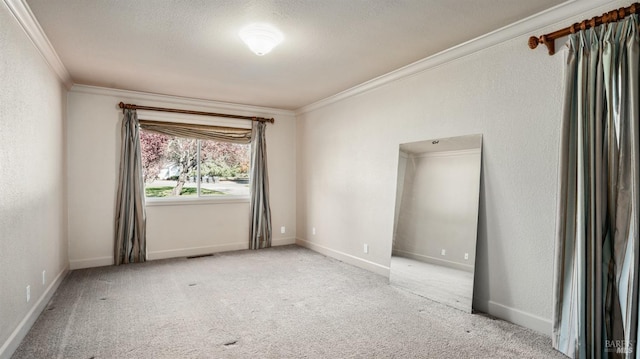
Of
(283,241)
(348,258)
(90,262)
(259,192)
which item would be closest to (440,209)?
(348,258)

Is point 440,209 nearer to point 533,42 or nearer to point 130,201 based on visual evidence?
point 533,42

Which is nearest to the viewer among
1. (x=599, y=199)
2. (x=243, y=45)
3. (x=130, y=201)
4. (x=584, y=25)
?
(x=599, y=199)

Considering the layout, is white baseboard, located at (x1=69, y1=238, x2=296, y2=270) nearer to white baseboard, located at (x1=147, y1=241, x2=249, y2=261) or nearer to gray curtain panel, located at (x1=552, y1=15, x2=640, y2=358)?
white baseboard, located at (x1=147, y1=241, x2=249, y2=261)

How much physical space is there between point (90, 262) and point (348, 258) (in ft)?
11.6

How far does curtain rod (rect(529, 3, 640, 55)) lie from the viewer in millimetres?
2232

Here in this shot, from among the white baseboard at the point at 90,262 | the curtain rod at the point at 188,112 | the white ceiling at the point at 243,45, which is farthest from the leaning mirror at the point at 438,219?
the white baseboard at the point at 90,262

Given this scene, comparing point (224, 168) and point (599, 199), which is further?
point (224, 168)

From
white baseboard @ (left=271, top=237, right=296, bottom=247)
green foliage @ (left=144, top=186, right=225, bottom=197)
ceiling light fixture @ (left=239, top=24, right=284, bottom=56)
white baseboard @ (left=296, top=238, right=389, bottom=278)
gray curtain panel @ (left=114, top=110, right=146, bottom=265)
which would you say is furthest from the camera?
white baseboard @ (left=271, top=237, right=296, bottom=247)

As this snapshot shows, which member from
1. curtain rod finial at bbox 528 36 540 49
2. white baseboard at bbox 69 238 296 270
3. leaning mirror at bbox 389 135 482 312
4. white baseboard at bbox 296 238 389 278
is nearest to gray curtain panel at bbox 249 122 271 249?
white baseboard at bbox 69 238 296 270

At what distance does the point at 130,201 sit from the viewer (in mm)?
4945

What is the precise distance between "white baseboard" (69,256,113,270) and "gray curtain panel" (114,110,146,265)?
0.12m

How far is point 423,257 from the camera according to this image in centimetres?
379

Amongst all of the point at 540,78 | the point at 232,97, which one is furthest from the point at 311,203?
the point at 540,78

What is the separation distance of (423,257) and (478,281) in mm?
650
